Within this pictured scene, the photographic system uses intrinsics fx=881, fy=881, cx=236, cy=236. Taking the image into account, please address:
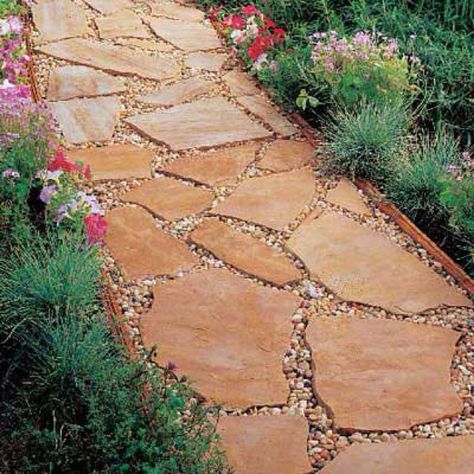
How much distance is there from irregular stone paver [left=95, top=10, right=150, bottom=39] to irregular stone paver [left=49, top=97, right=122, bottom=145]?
3.20 ft

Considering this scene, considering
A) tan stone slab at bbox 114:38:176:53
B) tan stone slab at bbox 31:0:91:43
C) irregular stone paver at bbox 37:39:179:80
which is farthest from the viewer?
tan stone slab at bbox 31:0:91:43

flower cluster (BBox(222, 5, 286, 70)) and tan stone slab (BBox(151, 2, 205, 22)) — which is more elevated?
flower cluster (BBox(222, 5, 286, 70))

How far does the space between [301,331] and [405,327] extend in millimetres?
359

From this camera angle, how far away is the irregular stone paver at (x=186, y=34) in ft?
17.5

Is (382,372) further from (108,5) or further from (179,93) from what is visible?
(108,5)

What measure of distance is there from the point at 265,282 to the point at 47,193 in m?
0.85

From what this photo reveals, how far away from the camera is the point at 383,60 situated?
4.17m

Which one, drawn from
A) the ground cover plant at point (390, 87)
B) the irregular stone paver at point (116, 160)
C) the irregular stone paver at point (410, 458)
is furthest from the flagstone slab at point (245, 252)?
the irregular stone paver at point (410, 458)

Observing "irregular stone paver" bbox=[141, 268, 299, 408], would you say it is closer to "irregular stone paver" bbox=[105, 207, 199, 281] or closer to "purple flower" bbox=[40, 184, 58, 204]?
"irregular stone paver" bbox=[105, 207, 199, 281]

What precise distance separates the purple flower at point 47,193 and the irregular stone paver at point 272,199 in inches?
29.8

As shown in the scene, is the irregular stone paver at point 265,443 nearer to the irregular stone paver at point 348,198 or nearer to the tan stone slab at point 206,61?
the irregular stone paver at point 348,198

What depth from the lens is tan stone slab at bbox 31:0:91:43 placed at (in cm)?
546

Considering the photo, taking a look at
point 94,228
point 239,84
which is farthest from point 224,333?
point 239,84

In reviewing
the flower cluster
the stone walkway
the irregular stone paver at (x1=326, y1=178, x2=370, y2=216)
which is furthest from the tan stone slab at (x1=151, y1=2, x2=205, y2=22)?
the irregular stone paver at (x1=326, y1=178, x2=370, y2=216)
